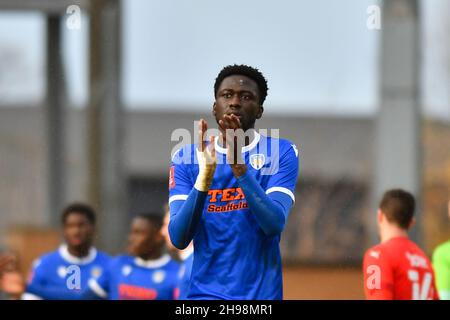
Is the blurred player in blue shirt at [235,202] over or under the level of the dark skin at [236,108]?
under

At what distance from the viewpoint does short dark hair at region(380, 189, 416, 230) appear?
7973 mm

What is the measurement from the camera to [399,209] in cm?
800

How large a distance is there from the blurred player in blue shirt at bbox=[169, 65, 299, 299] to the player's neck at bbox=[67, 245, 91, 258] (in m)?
5.19

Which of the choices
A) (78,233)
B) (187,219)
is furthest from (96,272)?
(187,219)

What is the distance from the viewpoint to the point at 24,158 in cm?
4116

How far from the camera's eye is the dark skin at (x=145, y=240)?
35.1 feet

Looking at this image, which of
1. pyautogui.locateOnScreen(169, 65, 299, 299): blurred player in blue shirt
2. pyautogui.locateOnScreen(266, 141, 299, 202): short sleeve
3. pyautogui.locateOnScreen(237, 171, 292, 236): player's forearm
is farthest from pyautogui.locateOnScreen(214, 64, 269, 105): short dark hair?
pyautogui.locateOnScreen(237, 171, 292, 236): player's forearm

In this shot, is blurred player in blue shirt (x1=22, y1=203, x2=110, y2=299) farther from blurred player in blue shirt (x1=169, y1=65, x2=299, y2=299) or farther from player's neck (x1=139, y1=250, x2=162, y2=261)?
blurred player in blue shirt (x1=169, y1=65, x2=299, y2=299)

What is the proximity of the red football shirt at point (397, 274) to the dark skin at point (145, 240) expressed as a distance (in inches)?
131

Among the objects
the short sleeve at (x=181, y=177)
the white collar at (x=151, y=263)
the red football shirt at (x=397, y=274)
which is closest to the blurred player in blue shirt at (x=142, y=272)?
the white collar at (x=151, y=263)

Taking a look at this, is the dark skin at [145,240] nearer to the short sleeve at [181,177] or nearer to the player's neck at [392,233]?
the player's neck at [392,233]

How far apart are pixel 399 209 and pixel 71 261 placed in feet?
13.8

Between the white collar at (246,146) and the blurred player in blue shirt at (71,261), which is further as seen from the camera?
the blurred player in blue shirt at (71,261)

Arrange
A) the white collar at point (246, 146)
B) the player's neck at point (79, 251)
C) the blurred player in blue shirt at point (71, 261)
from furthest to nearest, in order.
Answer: the player's neck at point (79, 251), the blurred player in blue shirt at point (71, 261), the white collar at point (246, 146)
